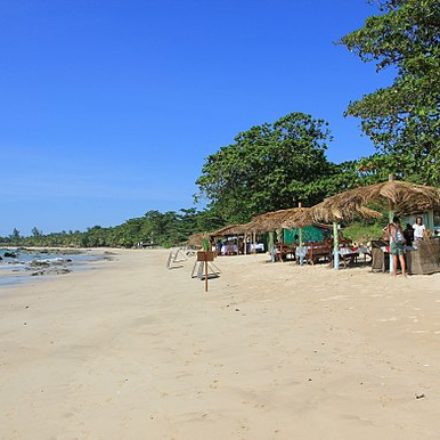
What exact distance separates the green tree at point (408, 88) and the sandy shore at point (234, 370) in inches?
146

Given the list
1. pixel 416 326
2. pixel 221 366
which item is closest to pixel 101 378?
pixel 221 366

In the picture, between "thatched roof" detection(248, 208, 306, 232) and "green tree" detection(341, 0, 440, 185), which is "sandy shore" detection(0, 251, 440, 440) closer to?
"green tree" detection(341, 0, 440, 185)

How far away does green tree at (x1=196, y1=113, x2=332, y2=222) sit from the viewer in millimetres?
28547

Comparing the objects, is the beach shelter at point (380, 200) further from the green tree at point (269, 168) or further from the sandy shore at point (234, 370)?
the green tree at point (269, 168)

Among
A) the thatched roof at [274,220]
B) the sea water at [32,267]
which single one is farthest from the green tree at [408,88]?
the sea water at [32,267]

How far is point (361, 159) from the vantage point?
499 inches

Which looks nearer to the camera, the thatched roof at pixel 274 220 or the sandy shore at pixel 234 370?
the sandy shore at pixel 234 370

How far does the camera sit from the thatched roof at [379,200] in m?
10.9

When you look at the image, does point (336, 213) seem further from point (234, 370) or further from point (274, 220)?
point (234, 370)

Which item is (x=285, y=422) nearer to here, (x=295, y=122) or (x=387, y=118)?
(x=387, y=118)

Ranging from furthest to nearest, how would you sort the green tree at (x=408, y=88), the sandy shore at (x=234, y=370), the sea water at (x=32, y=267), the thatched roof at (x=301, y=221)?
the sea water at (x=32, y=267)
the thatched roof at (x=301, y=221)
the green tree at (x=408, y=88)
the sandy shore at (x=234, y=370)

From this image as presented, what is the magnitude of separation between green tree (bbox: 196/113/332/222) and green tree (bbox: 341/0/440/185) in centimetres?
1540

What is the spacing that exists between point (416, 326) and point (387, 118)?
290 inches

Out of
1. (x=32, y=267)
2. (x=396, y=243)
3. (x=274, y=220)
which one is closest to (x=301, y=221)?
(x=274, y=220)
